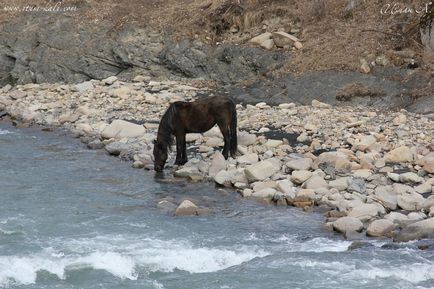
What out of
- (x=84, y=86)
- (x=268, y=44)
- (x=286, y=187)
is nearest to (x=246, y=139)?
(x=286, y=187)

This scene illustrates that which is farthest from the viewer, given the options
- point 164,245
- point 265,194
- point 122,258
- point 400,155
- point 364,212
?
point 400,155

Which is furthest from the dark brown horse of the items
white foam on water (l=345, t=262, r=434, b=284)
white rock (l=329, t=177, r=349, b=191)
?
white foam on water (l=345, t=262, r=434, b=284)

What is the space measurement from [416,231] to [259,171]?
3.48m

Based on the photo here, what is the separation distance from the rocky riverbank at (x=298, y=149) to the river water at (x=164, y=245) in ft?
1.56

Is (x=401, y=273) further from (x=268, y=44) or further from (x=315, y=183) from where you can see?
(x=268, y=44)

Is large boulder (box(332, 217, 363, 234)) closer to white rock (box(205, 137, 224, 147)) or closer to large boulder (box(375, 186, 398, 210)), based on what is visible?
large boulder (box(375, 186, 398, 210))

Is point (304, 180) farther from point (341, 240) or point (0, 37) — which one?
point (0, 37)

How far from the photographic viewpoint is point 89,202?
11883 millimetres

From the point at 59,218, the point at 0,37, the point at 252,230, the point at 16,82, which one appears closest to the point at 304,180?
the point at 252,230

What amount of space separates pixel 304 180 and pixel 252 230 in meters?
2.14

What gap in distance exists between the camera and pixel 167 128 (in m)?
14.1

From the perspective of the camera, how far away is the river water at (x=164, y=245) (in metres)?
8.64

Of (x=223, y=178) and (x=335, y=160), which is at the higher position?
(x=335, y=160)

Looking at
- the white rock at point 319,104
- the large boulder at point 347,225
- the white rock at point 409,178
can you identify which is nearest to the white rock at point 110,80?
the white rock at point 319,104
